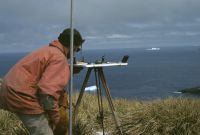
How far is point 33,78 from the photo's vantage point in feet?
15.5

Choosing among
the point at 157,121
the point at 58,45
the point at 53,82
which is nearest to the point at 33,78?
the point at 53,82

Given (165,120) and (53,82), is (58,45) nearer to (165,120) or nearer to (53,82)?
(53,82)

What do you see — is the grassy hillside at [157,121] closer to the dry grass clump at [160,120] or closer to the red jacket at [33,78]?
the dry grass clump at [160,120]

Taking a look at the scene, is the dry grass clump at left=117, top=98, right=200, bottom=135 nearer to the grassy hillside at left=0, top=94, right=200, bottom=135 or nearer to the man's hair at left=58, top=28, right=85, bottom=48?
the grassy hillside at left=0, top=94, right=200, bottom=135

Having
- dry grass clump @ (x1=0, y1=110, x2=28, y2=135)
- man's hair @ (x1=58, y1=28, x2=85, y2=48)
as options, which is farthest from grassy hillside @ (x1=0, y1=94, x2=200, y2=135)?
man's hair @ (x1=58, y1=28, x2=85, y2=48)

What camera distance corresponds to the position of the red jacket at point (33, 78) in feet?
15.3

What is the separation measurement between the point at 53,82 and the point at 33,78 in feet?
0.90

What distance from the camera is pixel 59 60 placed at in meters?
4.69

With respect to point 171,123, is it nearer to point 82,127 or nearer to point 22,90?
point 82,127

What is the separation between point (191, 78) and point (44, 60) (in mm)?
95280

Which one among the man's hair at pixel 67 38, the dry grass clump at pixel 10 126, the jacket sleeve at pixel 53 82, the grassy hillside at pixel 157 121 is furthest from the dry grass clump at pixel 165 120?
the jacket sleeve at pixel 53 82

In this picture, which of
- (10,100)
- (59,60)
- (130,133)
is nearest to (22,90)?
(10,100)

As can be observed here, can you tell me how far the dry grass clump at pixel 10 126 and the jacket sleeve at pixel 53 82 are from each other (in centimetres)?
295

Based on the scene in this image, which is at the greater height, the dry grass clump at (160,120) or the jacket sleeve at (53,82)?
the jacket sleeve at (53,82)
